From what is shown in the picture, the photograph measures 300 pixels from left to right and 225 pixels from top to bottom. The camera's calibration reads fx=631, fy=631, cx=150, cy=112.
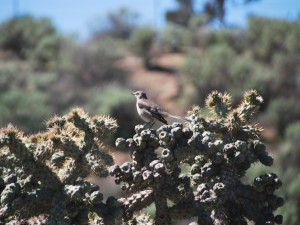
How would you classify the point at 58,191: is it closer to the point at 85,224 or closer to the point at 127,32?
the point at 85,224

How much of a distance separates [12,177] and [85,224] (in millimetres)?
548

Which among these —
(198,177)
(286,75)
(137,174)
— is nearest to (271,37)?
(286,75)

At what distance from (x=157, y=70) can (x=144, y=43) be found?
6.36 ft

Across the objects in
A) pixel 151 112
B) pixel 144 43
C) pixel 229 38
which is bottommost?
pixel 151 112

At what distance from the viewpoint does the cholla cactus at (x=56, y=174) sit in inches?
147

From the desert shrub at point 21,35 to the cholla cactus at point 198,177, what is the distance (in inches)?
1069

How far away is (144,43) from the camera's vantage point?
98.7ft

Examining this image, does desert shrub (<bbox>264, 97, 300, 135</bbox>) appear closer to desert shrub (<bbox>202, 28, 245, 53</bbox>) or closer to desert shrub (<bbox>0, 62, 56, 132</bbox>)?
desert shrub (<bbox>202, 28, 245, 53</bbox>)

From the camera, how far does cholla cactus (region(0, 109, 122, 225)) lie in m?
3.73

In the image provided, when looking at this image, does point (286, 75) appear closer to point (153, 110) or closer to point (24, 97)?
point (24, 97)

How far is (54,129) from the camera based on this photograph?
159 inches

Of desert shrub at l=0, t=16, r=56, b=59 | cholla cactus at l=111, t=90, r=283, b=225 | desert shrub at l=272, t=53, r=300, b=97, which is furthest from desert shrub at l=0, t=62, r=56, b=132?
cholla cactus at l=111, t=90, r=283, b=225

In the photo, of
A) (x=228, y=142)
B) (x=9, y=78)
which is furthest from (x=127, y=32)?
(x=228, y=142)

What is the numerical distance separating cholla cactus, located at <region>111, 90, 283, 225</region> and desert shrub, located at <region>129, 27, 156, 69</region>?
999 inches
